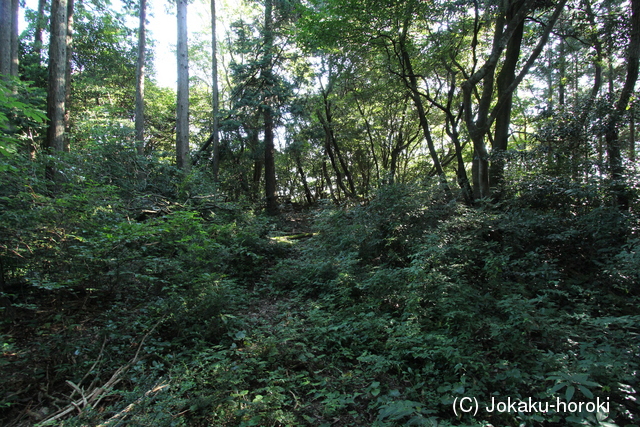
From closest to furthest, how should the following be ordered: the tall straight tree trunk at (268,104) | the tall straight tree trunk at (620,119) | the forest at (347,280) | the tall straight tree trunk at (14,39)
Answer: the forest at (347,280)
the tall straight tree trunk at (620,119)
the tall straight tree trunk at (14,39)
the tall straight tree trunk at (268,104)

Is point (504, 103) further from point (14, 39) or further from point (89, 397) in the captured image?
point (14, 39)

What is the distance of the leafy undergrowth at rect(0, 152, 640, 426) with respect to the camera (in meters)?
2.52

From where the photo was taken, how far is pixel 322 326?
13.9 feet

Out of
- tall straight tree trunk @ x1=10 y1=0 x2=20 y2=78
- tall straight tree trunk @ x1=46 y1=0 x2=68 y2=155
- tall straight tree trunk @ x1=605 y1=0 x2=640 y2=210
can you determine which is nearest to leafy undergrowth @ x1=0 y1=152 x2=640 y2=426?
tall straight tree trunk @ x1=605 y1=0 x2=640 y2=210

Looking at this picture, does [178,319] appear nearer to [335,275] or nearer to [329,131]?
[335,275]

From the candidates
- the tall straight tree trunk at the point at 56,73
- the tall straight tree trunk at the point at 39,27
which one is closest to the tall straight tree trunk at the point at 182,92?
the tall straight tree trunk at the point at 56,73

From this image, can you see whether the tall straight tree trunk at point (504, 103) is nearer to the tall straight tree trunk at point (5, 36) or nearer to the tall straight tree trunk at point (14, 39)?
the tall straight tree trunk at point (5, 36)

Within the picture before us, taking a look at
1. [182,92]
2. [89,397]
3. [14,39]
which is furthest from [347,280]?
[14,39]

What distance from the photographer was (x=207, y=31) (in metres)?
21.3

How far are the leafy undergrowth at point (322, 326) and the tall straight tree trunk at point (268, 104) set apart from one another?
818cm

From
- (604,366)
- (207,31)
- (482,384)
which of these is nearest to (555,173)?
(604,366)

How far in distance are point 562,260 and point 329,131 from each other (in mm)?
11998

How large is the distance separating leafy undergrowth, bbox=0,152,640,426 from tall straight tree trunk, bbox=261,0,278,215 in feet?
26.8

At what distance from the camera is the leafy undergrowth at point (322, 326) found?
8.27 ft
